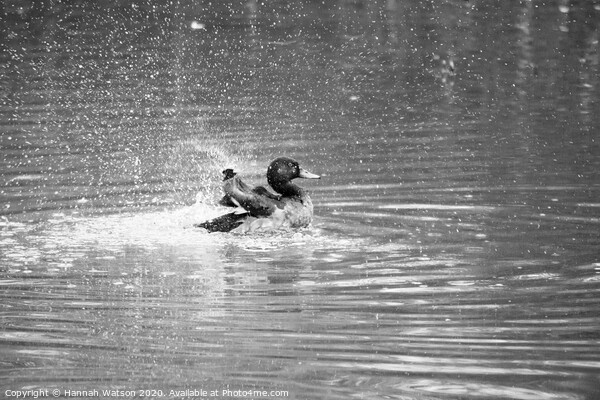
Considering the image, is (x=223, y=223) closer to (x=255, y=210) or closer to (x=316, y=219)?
(x=255, y=210)

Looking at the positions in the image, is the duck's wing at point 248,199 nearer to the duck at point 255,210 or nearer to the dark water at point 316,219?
the duck at point 255,210

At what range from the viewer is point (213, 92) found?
701 inches

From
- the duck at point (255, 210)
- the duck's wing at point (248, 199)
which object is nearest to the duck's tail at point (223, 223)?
Answer: the duck at point (255, 210)

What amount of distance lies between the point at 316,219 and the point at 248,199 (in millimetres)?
627

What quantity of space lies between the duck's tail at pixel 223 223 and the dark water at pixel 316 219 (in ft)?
0.29

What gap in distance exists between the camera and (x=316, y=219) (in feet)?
37.1

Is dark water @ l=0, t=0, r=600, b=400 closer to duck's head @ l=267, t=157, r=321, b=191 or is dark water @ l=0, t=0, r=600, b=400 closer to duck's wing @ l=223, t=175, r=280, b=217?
duck's wing @ l=223, t=175, r=280, b=217

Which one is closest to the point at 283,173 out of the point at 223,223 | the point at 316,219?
the point at 316,219

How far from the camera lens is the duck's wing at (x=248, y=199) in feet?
36.3

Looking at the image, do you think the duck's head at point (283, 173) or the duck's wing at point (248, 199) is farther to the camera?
the duck's head at point (283, 173)

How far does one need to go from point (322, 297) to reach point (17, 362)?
215cm

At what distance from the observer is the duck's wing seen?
11055mm

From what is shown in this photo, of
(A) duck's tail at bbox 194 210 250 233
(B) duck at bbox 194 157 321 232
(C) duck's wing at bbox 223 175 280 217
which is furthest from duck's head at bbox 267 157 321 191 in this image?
(A) duck's tail at bbox 194 210 250 233

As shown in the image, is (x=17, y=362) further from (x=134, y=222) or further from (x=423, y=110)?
(x=423, y=110)
